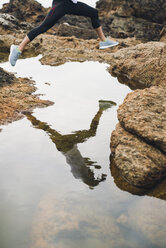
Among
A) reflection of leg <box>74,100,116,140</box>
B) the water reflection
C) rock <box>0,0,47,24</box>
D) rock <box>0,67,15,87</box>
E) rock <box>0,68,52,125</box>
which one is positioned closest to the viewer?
Answer: the water reflection

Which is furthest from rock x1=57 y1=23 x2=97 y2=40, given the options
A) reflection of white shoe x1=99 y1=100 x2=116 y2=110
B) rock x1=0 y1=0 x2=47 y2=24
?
rock x1=0 y1=0 x2=47 y2=24

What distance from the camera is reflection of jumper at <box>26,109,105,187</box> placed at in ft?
7.96

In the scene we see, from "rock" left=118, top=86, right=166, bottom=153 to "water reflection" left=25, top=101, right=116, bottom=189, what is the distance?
1.86 feet

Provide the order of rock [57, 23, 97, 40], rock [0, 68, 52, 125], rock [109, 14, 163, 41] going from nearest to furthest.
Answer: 1. rock [0, 68, 52, 125]
2. rock [57, 23, 97, 40]
3. rock [109, 14, 163, 41]

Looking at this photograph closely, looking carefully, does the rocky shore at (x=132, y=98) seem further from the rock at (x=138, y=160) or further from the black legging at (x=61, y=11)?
the black legging at (x=61, y=11)

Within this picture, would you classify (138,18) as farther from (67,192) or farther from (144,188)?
(67,192)

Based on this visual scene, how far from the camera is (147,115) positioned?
2.71 meters

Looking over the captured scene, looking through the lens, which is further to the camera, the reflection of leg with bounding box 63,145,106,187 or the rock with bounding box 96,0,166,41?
the rock with bounding box 96,0,166,41

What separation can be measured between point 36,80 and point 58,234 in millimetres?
4561

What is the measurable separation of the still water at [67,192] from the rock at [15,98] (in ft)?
0.81

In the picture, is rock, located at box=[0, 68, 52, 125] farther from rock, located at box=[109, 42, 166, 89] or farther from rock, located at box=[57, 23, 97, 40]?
rock, located at box=[57, 23, 97, 40]

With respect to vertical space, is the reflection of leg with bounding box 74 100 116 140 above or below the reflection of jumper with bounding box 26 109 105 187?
below

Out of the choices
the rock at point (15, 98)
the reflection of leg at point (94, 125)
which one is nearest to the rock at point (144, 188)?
the reflection of leg at point (94, 125)

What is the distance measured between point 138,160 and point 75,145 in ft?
2.81
